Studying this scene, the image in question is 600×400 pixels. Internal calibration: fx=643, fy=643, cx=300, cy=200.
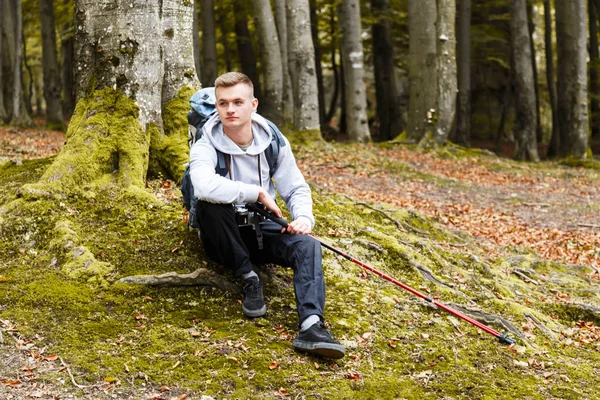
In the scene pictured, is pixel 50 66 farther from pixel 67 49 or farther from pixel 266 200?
pixel 266 200

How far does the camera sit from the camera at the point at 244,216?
4348 millimetres

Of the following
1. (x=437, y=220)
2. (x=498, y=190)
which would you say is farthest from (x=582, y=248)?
(x=498, y=190)

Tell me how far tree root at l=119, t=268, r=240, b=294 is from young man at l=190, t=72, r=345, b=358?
0.21 meters

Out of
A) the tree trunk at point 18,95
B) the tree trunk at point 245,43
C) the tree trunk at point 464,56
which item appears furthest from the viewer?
the tree trunk at point 245,43

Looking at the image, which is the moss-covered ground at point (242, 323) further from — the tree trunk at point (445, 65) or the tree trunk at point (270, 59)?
the tree trunk at point (445, 65)

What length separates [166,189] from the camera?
6082 mm

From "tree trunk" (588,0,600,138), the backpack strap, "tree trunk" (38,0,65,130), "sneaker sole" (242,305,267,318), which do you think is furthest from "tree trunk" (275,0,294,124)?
"sneaker sole" (242,305,267,318)

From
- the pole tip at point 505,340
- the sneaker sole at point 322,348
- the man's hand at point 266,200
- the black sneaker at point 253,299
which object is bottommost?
the pole tip at point 505,340

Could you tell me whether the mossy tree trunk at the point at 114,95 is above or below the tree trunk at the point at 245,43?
below

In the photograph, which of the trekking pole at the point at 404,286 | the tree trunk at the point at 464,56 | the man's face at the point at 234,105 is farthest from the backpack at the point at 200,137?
the tree trunk at the point at 464,56

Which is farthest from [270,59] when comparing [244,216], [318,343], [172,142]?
[318,343]

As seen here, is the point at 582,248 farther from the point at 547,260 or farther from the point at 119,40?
the point at 119,40

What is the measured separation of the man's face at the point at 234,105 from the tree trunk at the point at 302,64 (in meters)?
9.75

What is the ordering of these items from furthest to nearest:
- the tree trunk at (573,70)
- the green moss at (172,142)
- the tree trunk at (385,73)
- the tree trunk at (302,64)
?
the tree trunk at (385,73) → the tree trunk at (573,70) → the tree trunk at (302,64) → the green moss at (172,142)
